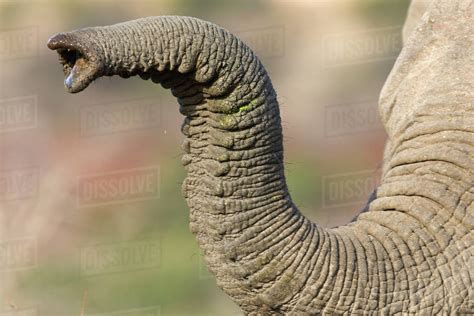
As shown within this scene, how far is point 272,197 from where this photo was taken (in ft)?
12.7

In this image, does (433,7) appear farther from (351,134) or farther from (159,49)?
(351,134)

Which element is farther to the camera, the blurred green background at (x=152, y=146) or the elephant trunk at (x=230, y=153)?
the blurred green background at (x=152, y=146)

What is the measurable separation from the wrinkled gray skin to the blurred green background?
3756mm

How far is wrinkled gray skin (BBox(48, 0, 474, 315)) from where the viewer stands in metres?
3.69

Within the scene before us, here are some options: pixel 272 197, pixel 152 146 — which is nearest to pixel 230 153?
pixel 272 197

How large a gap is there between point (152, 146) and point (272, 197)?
8195 mm

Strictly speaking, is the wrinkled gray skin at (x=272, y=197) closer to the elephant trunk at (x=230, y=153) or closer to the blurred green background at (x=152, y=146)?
the elephant trunk at (x=230, y=153)

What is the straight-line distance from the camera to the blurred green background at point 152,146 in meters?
9.52

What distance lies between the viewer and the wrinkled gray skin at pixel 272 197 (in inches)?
145

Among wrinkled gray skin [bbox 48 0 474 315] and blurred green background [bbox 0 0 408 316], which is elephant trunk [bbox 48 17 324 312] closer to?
wrinkled gray skin [bbox 48 0 474 315]

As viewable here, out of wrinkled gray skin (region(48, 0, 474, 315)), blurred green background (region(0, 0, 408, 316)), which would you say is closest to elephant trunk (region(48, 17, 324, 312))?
wrinkled gray skin (region(48, 0, 474, 315))

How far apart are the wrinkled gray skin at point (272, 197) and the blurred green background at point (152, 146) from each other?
3.76 m

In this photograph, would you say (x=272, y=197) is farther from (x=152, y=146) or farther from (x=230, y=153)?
(x=152, y=146)

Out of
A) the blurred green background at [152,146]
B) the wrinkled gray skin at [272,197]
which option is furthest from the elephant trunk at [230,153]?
the blurred green background at [152,146]
